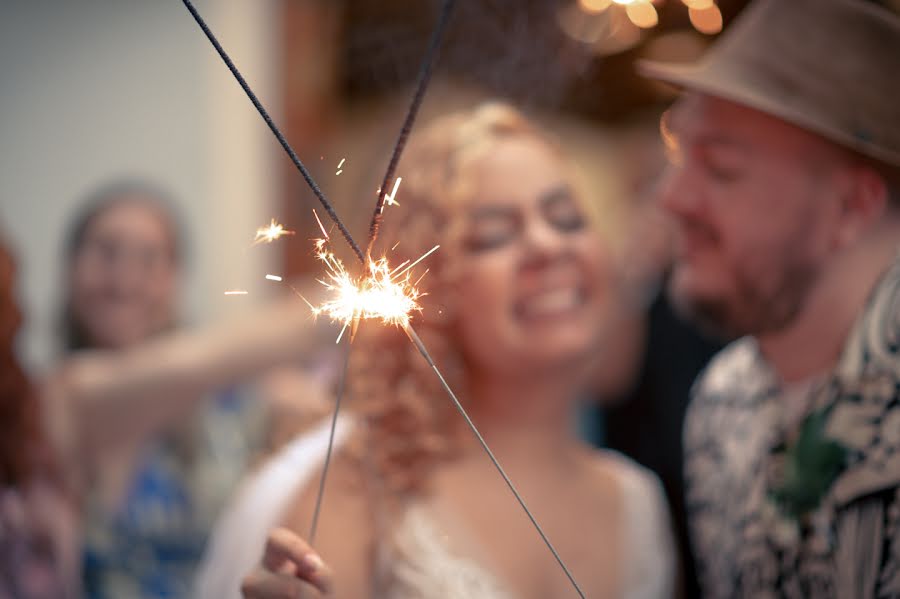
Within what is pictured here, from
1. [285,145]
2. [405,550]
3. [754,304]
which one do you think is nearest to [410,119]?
[285,145]

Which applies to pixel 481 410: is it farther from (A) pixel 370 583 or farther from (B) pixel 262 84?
(B) pixel 262 84

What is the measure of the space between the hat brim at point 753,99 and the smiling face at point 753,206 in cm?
3

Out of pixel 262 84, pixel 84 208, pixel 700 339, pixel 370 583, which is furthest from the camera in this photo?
pixel 262 84

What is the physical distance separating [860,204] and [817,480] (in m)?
0.34

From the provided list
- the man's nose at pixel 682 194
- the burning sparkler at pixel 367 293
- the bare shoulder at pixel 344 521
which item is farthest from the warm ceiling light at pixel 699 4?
the bare shoulder at pixel 344 521

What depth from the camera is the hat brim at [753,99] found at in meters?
0.97

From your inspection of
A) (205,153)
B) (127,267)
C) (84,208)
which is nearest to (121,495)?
(127,267)

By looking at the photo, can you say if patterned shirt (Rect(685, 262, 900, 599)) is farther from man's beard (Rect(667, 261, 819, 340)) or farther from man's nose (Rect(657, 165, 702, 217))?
man's nose (Rect(657, 165, 702, 217))

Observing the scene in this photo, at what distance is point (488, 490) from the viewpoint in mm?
1262

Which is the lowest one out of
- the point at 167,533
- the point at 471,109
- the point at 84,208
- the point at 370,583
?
the point at 370,583

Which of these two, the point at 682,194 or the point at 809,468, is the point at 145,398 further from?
the point at 809,468

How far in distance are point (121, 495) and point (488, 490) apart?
3.09 ft

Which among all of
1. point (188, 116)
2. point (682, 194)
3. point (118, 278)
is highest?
point (188, 116)

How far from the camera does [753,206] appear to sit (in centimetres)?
105
